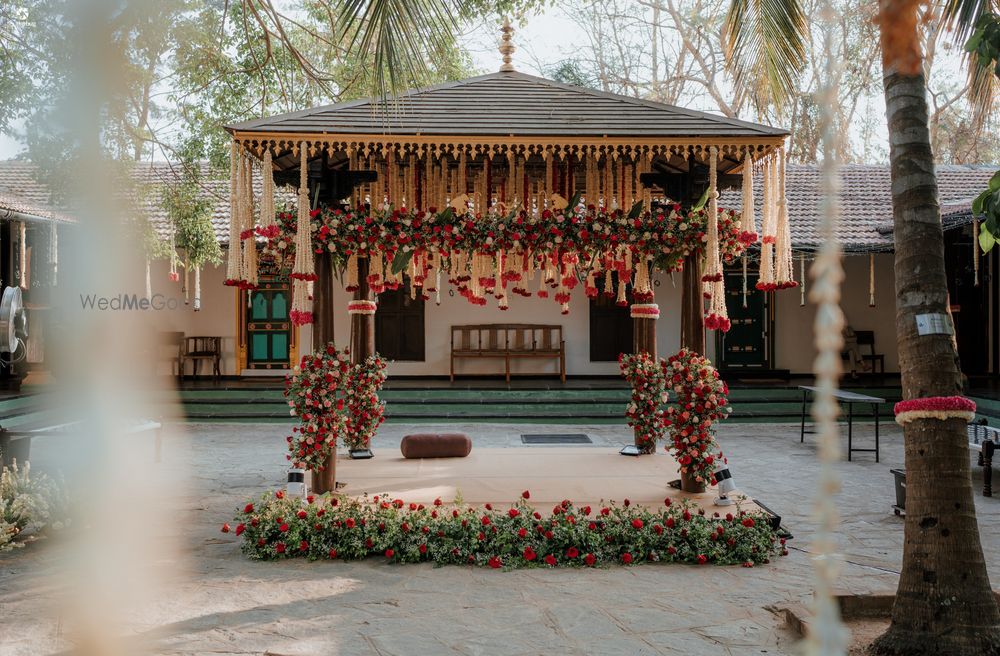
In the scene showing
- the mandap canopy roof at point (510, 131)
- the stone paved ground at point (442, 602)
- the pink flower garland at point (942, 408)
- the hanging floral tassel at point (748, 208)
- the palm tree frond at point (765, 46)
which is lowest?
the stone paved ground at point (442, 602)

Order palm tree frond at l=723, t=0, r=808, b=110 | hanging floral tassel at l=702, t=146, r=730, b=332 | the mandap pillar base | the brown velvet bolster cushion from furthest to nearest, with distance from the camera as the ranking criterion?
1. the brown velvet bolster cushion
2. the mandap pillar base
3. hanging floral tassel at l=702, t=146, r=730, b=332
4. palm tree frond at l=723, t=0, r=808, b=110

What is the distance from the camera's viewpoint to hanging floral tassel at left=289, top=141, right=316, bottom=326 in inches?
242

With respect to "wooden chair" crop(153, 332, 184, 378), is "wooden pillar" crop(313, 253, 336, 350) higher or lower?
higher

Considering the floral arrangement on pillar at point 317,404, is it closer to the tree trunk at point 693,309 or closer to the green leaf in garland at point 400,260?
the green leaf in garland at point 400,260

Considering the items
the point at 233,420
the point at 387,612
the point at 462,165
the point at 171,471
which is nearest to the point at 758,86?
the point at 462,165

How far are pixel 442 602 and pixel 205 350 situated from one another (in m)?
11.9

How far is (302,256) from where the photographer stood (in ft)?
20.3

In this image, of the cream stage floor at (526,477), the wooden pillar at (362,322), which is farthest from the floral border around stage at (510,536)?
the wooden pillar at (362,322)

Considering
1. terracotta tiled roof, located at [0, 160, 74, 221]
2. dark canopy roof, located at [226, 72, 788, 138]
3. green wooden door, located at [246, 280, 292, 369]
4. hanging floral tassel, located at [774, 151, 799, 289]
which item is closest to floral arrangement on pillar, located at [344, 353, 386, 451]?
dark canopy roof, located at [226, 72, 788, 138]

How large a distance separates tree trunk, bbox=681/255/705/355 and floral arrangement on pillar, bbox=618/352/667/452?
0.73 meters

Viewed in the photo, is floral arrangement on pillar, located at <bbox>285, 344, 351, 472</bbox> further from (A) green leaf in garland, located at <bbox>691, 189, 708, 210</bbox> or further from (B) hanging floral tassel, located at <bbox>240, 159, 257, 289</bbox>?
A: (A) green leaf in garland, located at <bbox>691, 189, 708, 210</bbox>

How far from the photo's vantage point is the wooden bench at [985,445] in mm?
7348

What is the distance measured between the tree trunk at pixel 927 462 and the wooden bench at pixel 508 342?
1062 cm

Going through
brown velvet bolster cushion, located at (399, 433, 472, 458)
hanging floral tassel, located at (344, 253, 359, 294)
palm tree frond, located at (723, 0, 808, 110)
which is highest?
palm tree frond, located at (723, 0, 808, 110)
